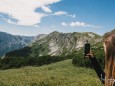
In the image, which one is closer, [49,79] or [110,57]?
[110,57]

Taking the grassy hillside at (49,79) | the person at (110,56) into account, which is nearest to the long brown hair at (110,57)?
the person at (110,56)

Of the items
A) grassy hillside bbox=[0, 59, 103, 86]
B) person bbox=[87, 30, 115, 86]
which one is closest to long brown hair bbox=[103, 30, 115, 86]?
person bbox=[87, 30, 115, 86]

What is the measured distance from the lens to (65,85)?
27859 millimetres

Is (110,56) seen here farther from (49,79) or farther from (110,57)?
(49,79)

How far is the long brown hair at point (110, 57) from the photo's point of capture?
180 inches

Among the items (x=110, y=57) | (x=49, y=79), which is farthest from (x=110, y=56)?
(x=49, y=79)

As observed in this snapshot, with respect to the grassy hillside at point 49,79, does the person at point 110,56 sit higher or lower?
higher

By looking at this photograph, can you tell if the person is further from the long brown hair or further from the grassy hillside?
the grassy hillside

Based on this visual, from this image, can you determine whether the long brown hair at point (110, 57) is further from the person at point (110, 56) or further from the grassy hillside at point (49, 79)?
the grassy hillside at point (49, 79)

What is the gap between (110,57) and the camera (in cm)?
467

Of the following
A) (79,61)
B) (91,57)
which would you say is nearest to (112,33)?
(91,57)

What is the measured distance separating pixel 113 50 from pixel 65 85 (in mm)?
23670

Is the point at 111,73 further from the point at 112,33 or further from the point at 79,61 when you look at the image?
the point at 79,61

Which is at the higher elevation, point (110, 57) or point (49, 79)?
point (110, 57)
